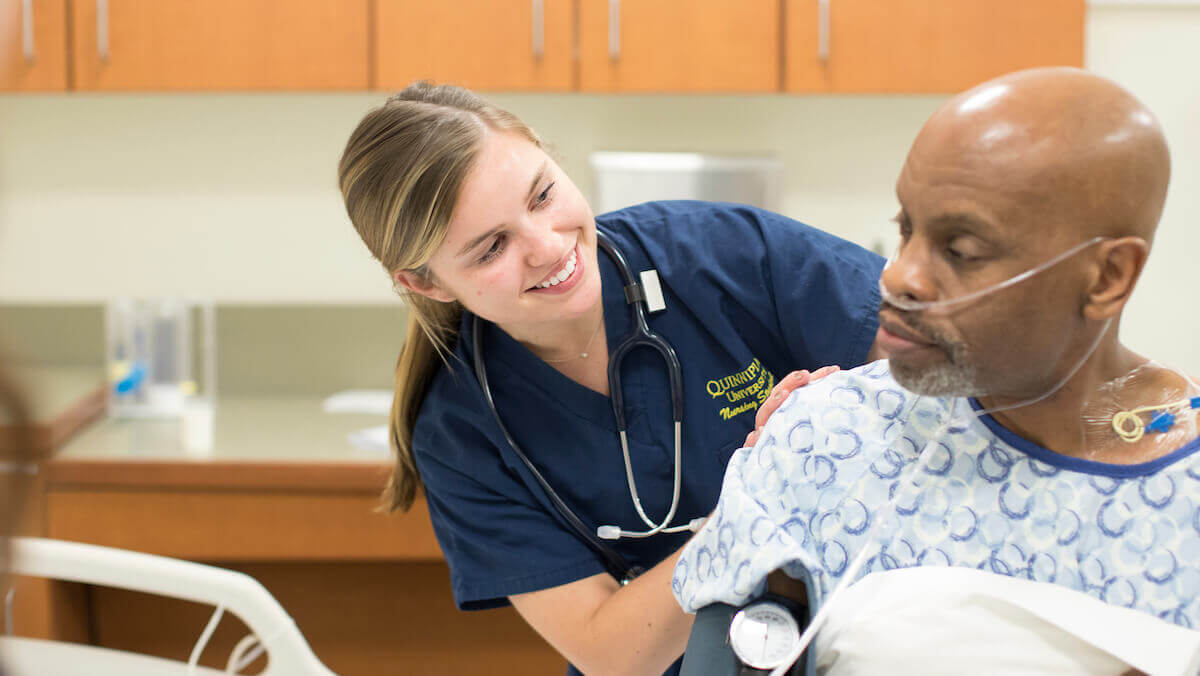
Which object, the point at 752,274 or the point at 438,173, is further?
the point at 752,274

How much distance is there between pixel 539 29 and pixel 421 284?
126 centimetres

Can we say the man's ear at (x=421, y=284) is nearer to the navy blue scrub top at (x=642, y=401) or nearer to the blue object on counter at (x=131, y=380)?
the navy blue scrub top at (x=642, y=401)

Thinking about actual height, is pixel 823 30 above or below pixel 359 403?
above

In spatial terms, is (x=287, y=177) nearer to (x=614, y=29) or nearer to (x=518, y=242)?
(x=614, y=29)

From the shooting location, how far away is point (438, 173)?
1.16 metres

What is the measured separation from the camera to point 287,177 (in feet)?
9.32

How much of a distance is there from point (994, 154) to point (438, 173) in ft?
1.96

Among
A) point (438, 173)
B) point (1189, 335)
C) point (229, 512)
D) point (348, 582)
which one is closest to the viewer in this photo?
point (438, 173)

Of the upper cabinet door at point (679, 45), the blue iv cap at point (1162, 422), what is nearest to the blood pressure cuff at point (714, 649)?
the blue iv cap at point (1162, 422)

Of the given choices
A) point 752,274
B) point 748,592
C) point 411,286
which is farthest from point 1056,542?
point 411,286

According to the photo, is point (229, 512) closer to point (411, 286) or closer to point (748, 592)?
point (411, 286)

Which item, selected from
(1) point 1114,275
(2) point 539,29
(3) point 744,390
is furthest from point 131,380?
(1) point 1114,275

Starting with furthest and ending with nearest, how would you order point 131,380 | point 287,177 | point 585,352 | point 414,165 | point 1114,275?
point 287,177 < point 131,380 < point 585,352 < point 414,165 < point 1114,275

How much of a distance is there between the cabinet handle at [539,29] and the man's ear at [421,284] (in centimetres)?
124
